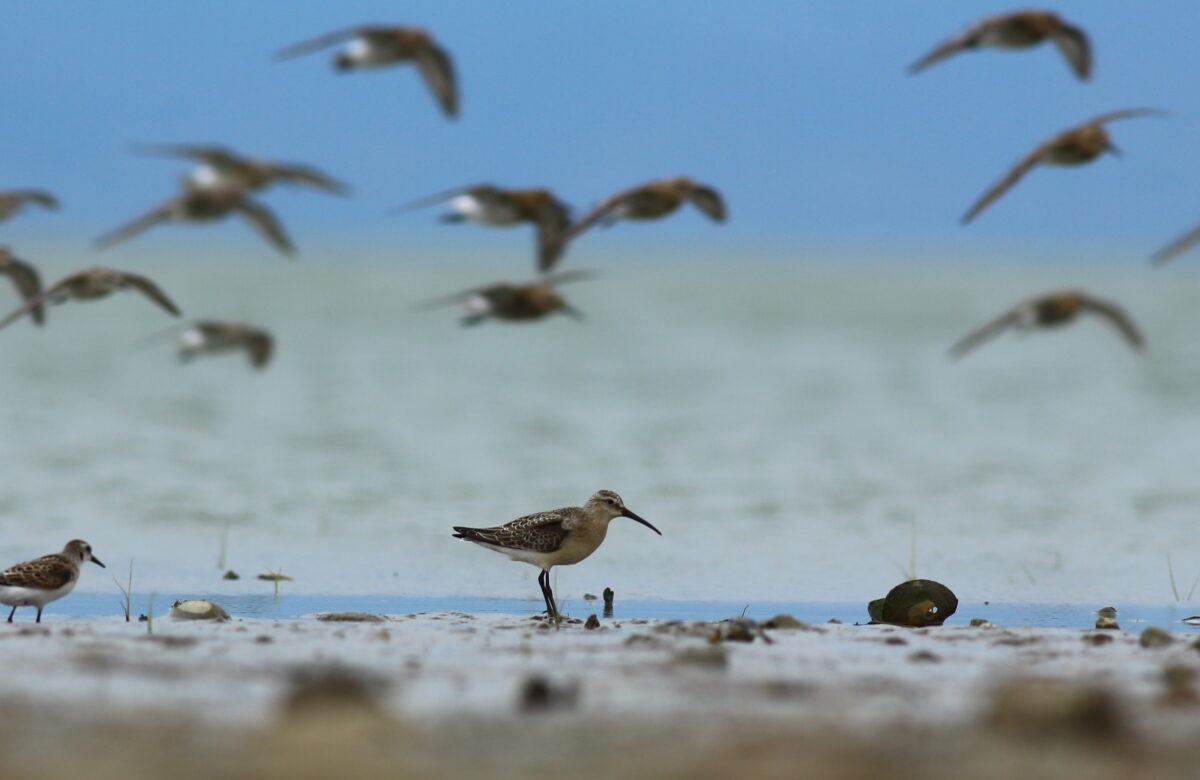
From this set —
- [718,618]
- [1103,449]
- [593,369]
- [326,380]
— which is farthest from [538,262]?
[593,369]

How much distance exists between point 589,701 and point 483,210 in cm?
592

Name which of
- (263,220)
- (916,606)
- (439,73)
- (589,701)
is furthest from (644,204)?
(589,701)

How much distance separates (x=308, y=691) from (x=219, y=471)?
1527cm

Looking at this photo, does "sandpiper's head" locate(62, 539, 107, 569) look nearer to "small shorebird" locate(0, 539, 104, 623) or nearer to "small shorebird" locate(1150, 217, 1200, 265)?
"small shorebird" locate(0, 539, 104, 623)

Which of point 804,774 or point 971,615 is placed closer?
point 804,774

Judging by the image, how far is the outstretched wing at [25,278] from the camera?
42.6 ft

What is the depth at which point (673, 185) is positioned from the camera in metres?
13.5

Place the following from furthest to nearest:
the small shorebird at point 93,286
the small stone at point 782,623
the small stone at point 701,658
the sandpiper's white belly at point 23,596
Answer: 1. the small shorebird at point 93,286
2. the sandpiper's white belly at point 23,596
3. the small stone at point 782,623
4. the small stone at point 701,658

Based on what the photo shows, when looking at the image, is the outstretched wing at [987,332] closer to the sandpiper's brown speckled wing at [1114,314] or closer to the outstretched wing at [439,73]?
the sandpiper's brown speckled wing at [1114,314]

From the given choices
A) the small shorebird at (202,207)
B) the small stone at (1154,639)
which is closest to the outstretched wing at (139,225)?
the small shorebird at (202,207)

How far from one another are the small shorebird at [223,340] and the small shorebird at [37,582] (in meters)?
2.21

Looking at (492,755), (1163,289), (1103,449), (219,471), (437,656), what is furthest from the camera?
(1163,289)

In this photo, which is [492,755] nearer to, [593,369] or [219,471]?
[219,471]

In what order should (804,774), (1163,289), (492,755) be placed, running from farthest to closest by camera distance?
(1163,289), (492,755), (804,774)
